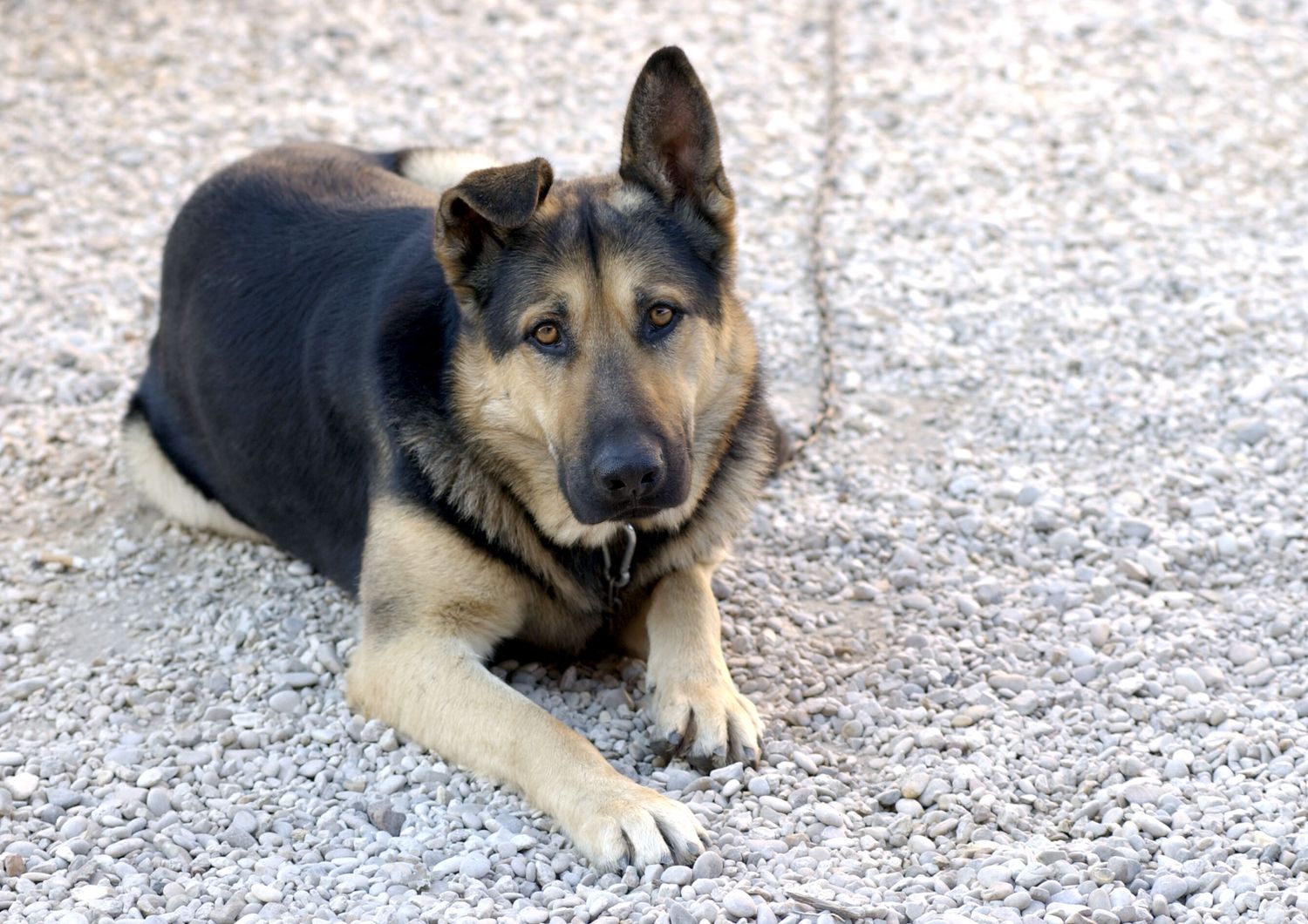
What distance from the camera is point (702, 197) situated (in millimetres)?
5125

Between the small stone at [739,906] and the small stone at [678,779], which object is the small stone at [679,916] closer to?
the small stone at [739,906]

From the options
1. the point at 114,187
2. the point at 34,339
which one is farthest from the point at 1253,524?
the point at 114,187

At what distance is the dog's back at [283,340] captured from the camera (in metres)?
5.42

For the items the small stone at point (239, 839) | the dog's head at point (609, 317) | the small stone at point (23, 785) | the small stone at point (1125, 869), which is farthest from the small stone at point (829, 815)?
the small stone at point (23, 785)

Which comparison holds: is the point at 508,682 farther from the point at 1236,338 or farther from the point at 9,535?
the point at 1236,338

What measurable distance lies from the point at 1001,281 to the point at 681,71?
12.3 ft

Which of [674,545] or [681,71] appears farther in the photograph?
[674,545]

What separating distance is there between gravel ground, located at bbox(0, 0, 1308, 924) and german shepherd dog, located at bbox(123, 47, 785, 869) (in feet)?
0.75

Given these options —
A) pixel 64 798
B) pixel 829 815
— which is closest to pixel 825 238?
pixel 829 815

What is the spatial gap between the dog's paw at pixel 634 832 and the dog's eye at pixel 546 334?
4.80 feet

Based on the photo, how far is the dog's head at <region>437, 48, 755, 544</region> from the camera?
462cm

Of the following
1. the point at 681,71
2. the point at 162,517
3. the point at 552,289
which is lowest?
the point at 162,517

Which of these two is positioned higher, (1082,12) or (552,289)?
(552,289)

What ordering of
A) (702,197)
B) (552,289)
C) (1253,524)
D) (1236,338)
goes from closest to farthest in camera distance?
1. (552,289)
2. (702,197)
3. (1253,524)
4. (1236,338)
